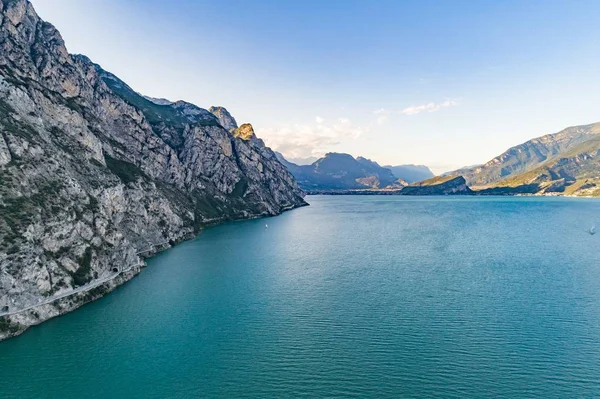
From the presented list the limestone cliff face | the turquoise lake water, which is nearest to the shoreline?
the limestone cliff face

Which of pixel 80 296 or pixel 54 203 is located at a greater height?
pixel 54 203

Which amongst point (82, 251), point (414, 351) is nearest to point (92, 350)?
point (82, 251)

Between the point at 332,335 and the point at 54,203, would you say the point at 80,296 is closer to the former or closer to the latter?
the point at 54,203

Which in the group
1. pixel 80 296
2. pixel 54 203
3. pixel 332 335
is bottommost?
pixel 332 335

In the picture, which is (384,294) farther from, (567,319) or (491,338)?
(567,319)

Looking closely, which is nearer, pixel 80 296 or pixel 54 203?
pixel 80 296

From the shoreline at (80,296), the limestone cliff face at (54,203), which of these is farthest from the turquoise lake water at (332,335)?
the limestone cliff face at (54,203)

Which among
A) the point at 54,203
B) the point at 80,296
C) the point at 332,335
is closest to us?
the point at 332,335

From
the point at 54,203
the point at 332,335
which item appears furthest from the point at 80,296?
the point at 332,335
